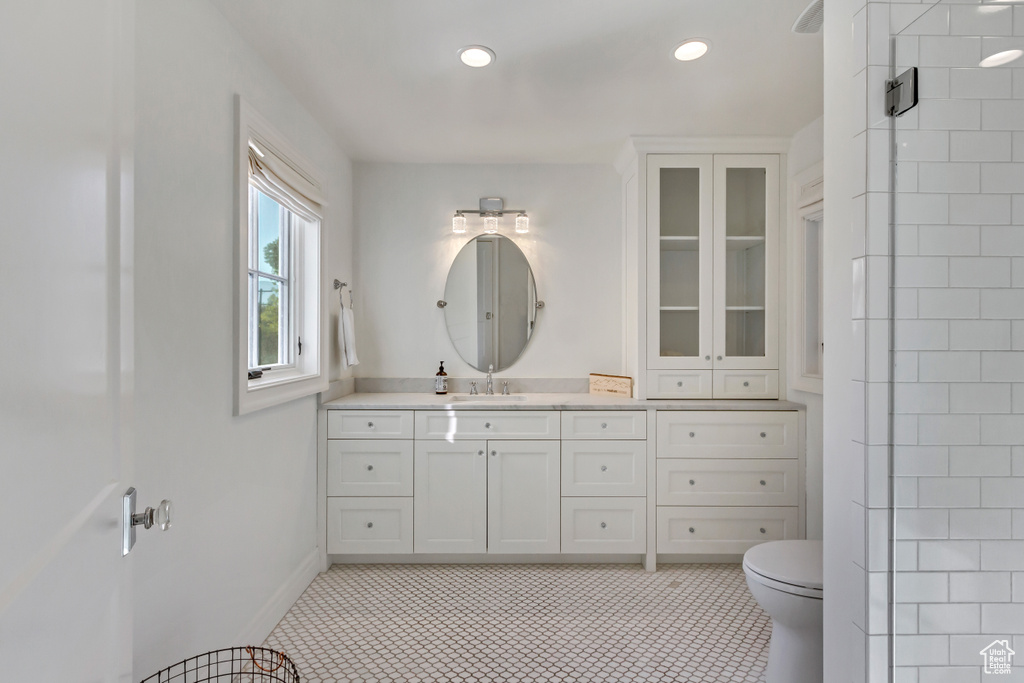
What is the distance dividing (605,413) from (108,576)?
2466 millimetres

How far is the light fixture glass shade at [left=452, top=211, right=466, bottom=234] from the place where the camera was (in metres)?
3.44

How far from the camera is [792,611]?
175cm

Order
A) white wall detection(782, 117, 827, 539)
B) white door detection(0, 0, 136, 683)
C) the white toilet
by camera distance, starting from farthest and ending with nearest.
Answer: white wall detection(782, 117, 827, 539) < the white toilet < white door detection(0, 0, 136, 683)

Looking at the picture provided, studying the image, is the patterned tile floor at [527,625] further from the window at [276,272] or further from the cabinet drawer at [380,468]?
the window at [276,272]

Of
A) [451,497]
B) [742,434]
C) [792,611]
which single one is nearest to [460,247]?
[451,497]

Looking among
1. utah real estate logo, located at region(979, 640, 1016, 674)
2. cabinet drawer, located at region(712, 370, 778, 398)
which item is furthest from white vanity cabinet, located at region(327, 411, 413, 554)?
utah real estate logo, located at region(979, 640, 1016, 674)

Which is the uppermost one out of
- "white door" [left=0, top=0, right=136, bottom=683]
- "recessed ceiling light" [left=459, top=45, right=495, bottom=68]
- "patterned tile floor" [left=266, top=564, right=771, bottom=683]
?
"recessed ceiling light" [left=459, top=45, right=495, bottom=68]

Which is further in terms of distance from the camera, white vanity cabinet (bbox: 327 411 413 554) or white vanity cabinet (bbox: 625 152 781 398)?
white vanity cabinet (bbox: 625 152 781 398)

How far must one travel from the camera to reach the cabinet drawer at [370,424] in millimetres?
2979

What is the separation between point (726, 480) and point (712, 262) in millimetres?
1170

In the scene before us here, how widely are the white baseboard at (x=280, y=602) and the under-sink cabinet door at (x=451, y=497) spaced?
53cm

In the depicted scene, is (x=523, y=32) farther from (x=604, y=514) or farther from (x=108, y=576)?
(x=604, y=514)

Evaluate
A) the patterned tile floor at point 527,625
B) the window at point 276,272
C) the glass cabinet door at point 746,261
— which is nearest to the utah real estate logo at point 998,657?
the patterned tile floor at point 527,625

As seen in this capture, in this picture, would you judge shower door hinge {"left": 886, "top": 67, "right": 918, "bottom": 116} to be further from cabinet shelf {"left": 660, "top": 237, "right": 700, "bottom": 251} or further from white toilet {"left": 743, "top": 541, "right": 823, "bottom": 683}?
cabinet shelf {"left": 660, "top": 237, "right": 700, "bottom": 251}
